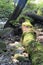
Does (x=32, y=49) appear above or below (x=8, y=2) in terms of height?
above

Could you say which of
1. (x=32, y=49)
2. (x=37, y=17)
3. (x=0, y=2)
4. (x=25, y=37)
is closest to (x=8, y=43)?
(x=25, y=37)

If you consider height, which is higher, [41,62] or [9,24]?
[41,62]

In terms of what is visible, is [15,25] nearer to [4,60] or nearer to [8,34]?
[8,34]

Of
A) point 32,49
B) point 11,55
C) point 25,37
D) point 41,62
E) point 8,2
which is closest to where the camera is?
point 41,62

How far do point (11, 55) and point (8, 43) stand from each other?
4.89 ft

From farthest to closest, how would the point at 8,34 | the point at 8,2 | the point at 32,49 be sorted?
the point at 8,2 < the point at 8,34 < the point at 32,49

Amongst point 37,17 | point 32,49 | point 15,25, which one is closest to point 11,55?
point 32,49

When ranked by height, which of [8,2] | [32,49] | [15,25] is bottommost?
[8,2]

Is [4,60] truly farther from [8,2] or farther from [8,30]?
[8,2]

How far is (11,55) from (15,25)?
11.4 feet

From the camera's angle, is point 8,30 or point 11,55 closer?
point 11,55

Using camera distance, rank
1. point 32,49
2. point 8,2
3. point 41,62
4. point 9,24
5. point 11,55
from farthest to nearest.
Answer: point 8,2, point 9,24, point 11,55, point 32,49, point 41,62

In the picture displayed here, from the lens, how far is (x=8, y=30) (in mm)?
9969

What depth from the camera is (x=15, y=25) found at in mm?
10234
